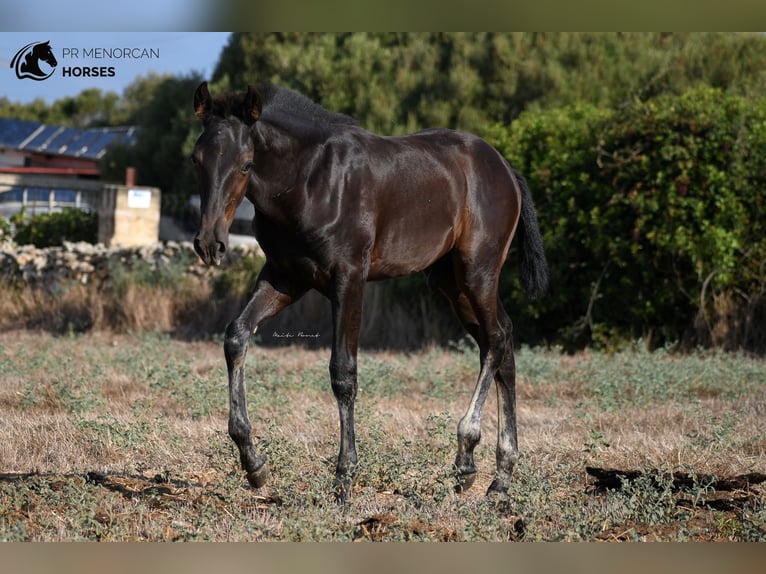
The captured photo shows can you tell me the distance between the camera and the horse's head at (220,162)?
446 cm

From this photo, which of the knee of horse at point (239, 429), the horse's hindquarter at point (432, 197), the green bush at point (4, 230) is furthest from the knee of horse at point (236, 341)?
the green bush at point (4, 230)

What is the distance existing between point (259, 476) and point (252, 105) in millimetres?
2003

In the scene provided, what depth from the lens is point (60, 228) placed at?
19047mm

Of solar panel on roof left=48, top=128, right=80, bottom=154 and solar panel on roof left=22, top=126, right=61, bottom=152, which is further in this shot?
solar panel on roof left=48, top=128, right=80, bottom=154

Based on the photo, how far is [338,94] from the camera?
1967cm

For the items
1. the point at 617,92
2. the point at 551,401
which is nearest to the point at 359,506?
the point at 551,401

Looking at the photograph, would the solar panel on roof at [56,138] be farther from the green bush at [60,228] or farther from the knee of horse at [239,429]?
the knee of horse at [239,429]

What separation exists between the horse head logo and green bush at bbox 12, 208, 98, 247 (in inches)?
473

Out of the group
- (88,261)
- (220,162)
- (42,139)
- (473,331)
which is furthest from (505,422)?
(42,139)

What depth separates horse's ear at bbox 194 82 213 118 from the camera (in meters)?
4.62

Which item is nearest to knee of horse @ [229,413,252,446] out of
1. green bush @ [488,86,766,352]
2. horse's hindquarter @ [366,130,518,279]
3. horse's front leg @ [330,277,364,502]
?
horse's front leg @ [330,277,364,502]

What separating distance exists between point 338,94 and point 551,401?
1259 cm

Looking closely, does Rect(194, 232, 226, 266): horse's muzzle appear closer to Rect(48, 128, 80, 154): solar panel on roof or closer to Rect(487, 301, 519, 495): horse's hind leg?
Rect(487, 301, 519, 495): horse's hind leg
